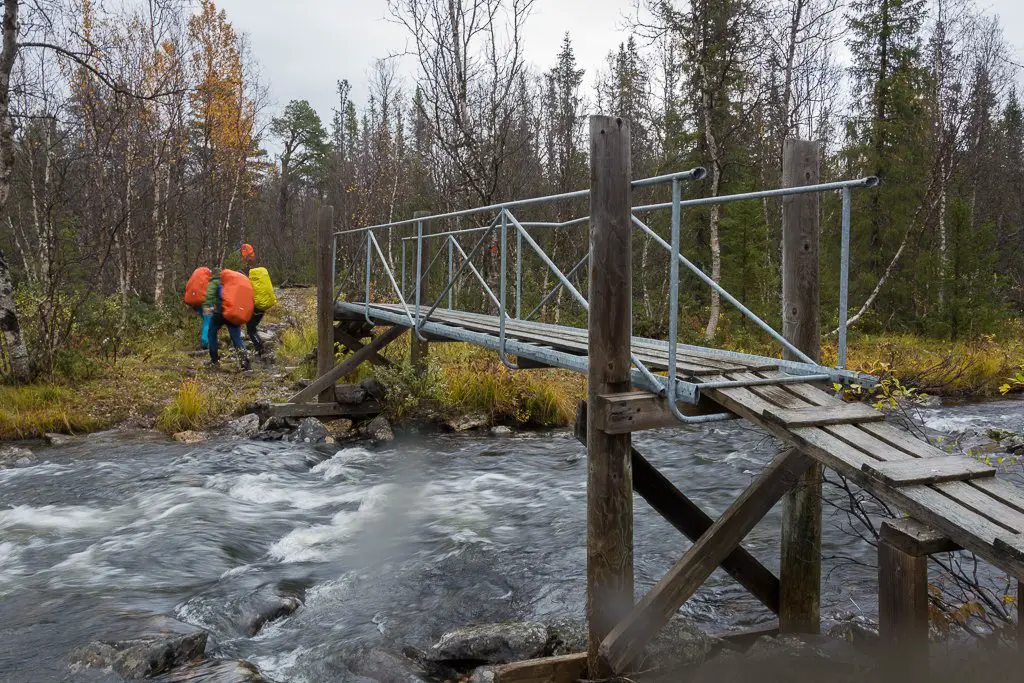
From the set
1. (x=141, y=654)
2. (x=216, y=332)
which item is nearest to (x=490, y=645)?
(x=141, y=654)

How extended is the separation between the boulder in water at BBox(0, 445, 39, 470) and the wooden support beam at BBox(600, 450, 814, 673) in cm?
687

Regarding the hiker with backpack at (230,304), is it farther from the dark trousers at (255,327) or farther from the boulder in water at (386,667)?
the boulder in water at (386,667)

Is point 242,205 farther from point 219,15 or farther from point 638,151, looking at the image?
point 638,151

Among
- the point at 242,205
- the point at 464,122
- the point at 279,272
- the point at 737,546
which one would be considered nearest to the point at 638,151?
the point at 464,122

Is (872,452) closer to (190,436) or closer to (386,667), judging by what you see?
(386,667)

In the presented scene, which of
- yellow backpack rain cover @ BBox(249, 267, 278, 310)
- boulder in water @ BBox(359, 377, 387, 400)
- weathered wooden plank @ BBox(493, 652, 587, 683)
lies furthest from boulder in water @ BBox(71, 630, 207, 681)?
yellow backpack rain cover @ BBox(249, 267, 278, 310)

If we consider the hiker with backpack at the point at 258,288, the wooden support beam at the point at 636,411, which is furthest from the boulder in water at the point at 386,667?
the hiker with backpack at the point at 258,288

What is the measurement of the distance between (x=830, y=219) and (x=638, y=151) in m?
5.57

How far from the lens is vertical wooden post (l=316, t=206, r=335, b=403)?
9891mm

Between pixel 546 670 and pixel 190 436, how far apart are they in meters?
6.56

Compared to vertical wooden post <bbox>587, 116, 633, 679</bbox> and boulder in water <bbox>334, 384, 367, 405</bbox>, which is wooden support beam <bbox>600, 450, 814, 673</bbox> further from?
boulder in water <bbox>334, 384, 367, 405</bbox>

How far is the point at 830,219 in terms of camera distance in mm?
20953

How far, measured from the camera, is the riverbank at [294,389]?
935cm

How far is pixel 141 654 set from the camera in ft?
13.6
